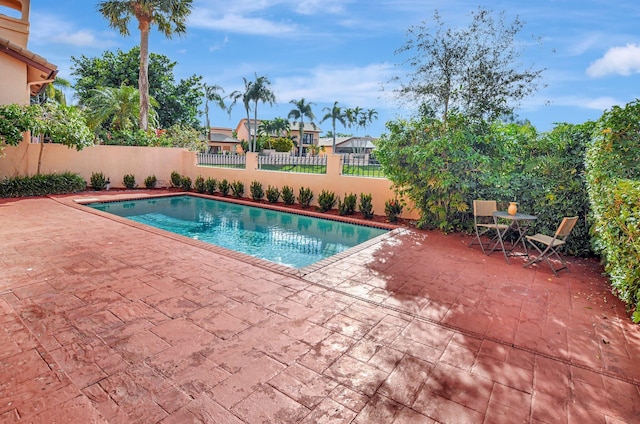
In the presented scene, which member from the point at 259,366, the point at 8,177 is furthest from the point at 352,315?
the point at 8,177

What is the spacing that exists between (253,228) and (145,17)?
14.2m

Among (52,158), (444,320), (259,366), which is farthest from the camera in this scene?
(52,158)

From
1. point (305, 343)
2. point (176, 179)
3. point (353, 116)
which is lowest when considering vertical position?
point (305, 343)

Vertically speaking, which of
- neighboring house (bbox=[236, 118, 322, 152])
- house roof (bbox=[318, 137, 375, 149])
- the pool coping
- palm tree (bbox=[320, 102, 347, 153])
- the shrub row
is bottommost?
the pool coping

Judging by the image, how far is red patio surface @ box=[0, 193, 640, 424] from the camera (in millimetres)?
2512

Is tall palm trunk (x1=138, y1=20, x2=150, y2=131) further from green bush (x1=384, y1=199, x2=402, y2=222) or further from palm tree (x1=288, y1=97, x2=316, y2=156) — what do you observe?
palm tree (x1=288, y1=97, x2=316, y2=156)

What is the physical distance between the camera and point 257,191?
13531 mm

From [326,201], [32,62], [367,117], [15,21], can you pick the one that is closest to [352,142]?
[367,117]

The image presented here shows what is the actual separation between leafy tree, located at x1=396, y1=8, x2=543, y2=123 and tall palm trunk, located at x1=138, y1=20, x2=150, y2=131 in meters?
14.2

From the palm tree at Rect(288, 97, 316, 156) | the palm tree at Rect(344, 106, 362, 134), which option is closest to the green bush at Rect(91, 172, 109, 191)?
the palm tree at Rect(288, 97, 316, 156)

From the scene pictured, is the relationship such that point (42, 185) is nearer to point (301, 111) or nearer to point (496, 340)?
point (496, 340)

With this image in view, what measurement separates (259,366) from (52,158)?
15.5 meters

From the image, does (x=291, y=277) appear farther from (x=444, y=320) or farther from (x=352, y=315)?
(x=444, y=320)

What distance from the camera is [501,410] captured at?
253 centimetres
